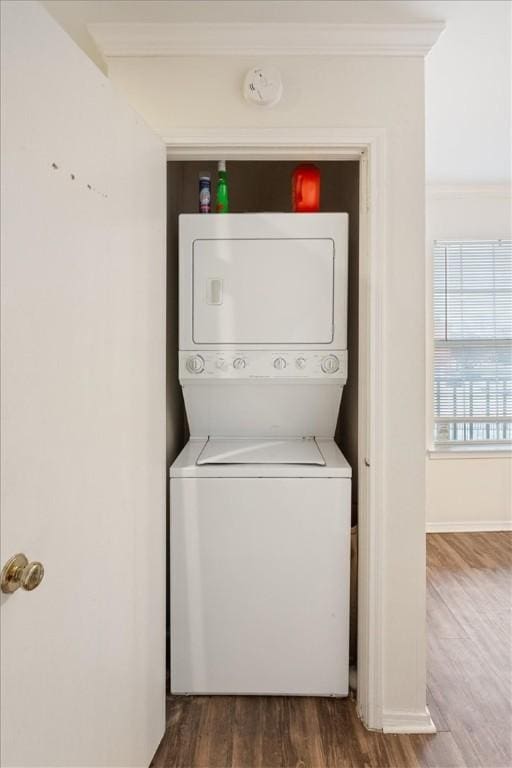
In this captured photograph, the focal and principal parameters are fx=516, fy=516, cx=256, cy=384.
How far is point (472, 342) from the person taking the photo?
13.3ft

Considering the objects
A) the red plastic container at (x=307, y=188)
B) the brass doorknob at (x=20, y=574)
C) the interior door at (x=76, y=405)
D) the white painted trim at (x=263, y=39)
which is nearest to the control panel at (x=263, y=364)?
the interior door at (x=76, y=405)

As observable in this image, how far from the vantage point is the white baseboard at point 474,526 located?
3996 mm

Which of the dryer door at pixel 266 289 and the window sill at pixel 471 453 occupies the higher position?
the dryer door at pixel 266 289

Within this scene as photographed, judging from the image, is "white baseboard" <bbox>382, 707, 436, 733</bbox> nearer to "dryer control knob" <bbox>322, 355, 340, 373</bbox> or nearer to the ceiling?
"dryer control knob" <bbox>322, 355, 340, 373</bbox>

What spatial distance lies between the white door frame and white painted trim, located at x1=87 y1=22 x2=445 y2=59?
0.87ft

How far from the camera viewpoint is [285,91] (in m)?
1.82

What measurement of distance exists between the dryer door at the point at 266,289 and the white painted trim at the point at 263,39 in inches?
26.6

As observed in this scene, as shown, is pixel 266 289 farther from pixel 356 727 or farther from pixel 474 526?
pixel 474 526

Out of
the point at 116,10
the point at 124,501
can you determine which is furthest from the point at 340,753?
the point at 116,10

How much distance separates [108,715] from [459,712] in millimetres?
1384

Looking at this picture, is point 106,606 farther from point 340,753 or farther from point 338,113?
point 338,113

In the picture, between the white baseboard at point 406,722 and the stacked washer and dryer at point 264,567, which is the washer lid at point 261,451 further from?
the white baseboard at point 406,722

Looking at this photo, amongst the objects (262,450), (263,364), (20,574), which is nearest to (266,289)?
(263,364)

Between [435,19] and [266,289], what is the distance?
42.9 inches
